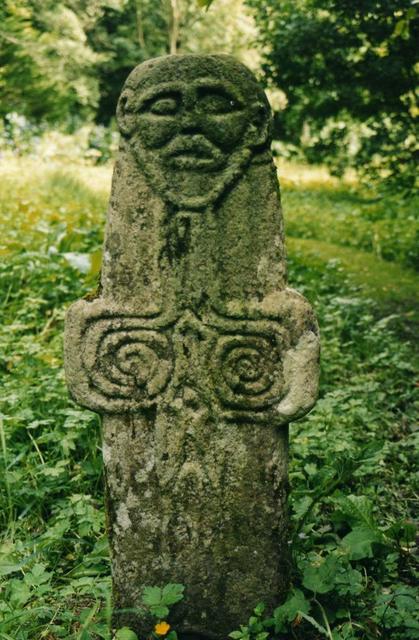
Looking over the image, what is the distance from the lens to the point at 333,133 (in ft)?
24.5

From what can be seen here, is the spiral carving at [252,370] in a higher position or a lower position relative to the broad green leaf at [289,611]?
higher

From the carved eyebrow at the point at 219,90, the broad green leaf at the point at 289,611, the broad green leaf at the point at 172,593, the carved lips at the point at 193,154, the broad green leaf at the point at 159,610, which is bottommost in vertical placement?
the broad green leaf at the point at 289,611

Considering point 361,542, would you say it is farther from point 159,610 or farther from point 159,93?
point 159,93

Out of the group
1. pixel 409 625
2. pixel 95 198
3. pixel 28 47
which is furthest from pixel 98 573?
pixel 28 47

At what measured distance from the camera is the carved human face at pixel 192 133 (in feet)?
7.31

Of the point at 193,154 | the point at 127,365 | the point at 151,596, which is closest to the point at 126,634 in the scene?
the point at 151,596

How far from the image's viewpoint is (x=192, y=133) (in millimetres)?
2258

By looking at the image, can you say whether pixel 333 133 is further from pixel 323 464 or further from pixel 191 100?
pixel 191 100

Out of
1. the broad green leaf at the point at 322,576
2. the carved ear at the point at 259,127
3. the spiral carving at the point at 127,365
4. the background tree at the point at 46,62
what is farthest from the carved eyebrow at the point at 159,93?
the background tree at the point at 46,62

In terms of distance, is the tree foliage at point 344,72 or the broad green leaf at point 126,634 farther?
the tree foliage at point 344,72

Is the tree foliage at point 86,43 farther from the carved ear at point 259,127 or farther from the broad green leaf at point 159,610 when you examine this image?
the broad green leaf at point 159,610

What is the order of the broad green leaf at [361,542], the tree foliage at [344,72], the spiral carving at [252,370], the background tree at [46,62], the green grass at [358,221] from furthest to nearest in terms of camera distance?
the background tree at [46,62] < the green grass at [358,221] < the tree foliage at [344,72] < the broad green leaf at [361,542] < the spiral carving at [252,370]

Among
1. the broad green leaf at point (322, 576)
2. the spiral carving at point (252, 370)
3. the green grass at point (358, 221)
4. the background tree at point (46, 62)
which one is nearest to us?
the spiral carving at point (252, 370)

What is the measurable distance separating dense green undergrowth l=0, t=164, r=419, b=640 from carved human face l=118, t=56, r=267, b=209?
53.8 inches
